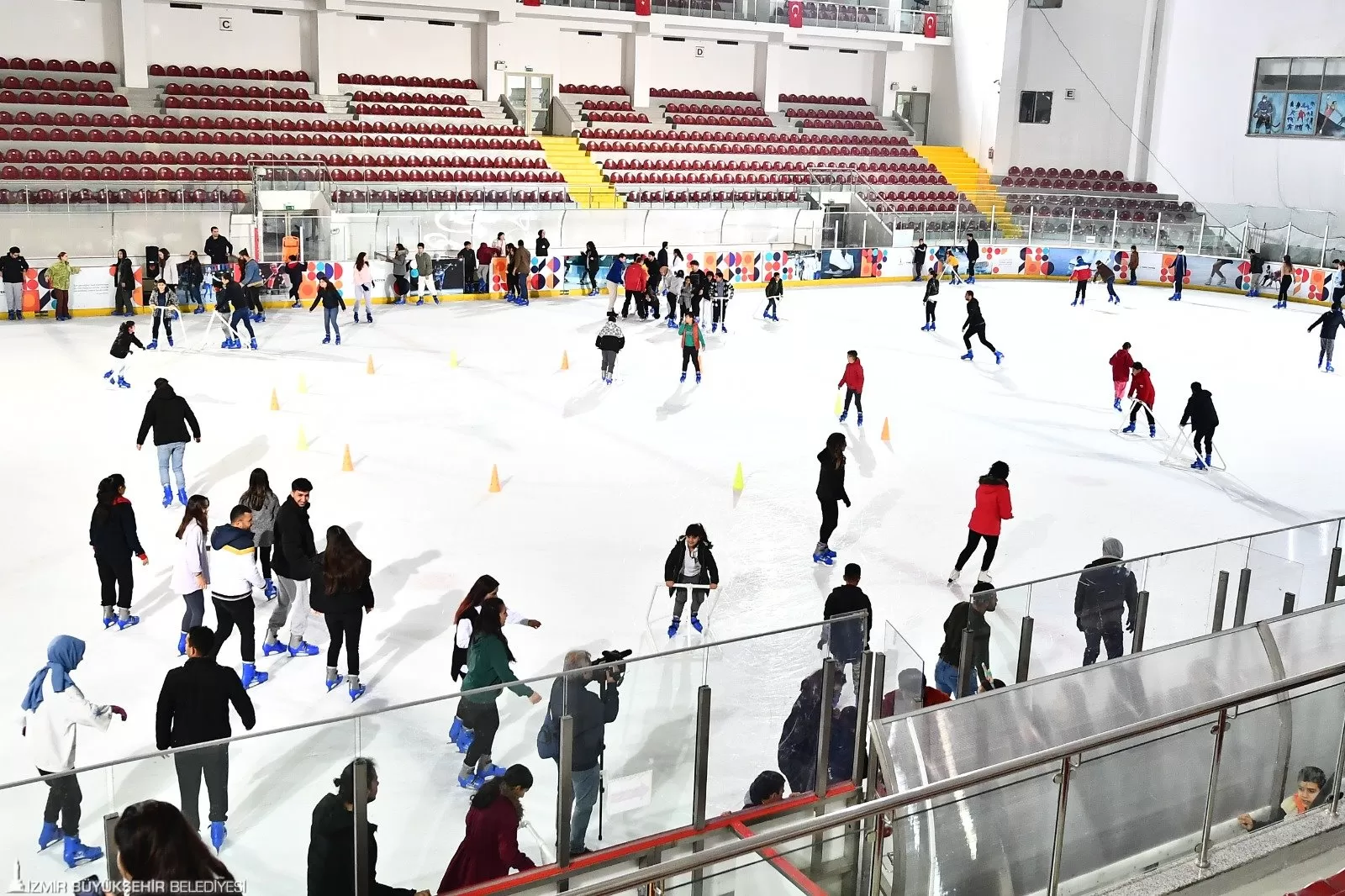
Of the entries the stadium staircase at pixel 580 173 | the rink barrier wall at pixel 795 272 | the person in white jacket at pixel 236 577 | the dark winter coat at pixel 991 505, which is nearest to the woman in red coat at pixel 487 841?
the person in white jacket at pixel 236 577

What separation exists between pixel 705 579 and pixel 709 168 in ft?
95.2

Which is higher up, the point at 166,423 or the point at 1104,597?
the point at 166,423

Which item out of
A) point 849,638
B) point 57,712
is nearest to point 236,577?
point 57,712

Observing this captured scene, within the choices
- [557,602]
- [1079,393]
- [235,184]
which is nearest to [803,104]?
[235,184]

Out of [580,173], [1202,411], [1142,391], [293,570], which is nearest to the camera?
[293,570]

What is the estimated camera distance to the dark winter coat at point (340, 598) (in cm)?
820

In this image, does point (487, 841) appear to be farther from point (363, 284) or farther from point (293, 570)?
point (363, 284)

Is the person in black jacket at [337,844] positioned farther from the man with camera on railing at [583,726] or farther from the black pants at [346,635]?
the black pants at [346,635]

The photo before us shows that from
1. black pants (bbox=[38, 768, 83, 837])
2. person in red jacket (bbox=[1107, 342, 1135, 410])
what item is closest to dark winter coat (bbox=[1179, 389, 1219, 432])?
person in red jacket (bbox=[1107, 342, 1135, 410])

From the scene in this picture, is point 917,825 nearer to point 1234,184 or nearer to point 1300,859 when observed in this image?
point 1300,859

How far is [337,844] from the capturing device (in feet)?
17.7

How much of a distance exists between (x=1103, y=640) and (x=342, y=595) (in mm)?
5040

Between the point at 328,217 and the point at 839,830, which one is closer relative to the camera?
the point at 839,830

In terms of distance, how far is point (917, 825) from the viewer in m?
4.41
